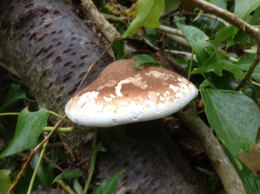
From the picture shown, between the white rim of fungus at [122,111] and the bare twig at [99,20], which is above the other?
the bare twig at [99,20]

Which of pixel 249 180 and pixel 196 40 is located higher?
pixel 196 40

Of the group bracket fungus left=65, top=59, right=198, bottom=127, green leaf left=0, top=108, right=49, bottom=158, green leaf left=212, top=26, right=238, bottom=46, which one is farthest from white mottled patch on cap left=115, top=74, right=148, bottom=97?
green leaf left=212, top=26, right=238, bottom=46

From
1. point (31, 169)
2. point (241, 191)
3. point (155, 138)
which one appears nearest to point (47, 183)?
point (31, 169)

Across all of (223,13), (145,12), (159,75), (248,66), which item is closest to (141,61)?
(159,75)

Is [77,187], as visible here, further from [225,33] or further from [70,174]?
[225,33]

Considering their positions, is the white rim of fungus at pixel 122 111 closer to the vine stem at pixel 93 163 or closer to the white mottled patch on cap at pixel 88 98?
the white mottled patch on cap at pixel 88 98

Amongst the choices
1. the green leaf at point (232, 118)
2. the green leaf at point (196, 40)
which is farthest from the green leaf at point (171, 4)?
the green leaf at point (232, 118)
